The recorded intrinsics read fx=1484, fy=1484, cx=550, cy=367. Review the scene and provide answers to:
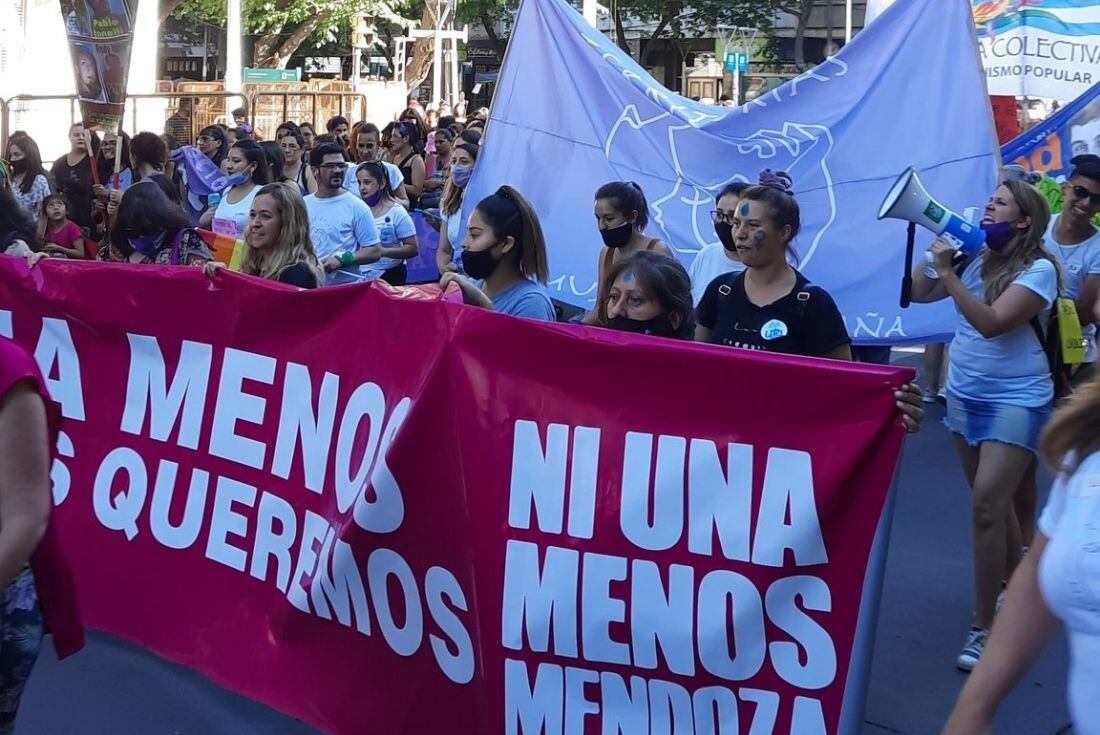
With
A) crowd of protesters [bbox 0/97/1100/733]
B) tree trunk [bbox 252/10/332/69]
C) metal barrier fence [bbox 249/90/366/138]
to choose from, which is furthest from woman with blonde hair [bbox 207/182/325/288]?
tree trunk [bbox 252/10/332/69]

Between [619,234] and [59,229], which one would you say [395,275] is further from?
[619,234]

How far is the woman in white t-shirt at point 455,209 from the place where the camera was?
8.27 metres

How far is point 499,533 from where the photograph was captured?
3.79 metres

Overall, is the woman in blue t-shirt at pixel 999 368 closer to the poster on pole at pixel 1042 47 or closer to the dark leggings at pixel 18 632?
the dark leggings at pixel 18 632

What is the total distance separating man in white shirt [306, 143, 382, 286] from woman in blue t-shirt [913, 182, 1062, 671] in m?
3.56

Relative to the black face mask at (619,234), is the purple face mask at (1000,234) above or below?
above

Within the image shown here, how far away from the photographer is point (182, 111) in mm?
22453

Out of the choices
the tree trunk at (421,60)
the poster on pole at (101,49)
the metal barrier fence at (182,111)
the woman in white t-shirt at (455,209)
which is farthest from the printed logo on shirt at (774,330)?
the tree trunk at (421,60)

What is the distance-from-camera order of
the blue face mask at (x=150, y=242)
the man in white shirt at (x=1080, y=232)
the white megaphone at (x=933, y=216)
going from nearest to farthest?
1. the white megaphone at (x=933, y=216)
2. the blue face mask at (x=150, y=242)
3. the man in white shirt at (x=1080, y=232)

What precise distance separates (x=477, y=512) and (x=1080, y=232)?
12.9 ft

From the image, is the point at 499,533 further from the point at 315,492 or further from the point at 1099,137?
the point at 1099,137

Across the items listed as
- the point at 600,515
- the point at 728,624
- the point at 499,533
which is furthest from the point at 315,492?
the point at 728,624

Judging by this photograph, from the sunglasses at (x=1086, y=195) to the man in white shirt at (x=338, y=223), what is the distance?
11.4ft

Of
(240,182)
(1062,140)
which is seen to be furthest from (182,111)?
(1062,140)
